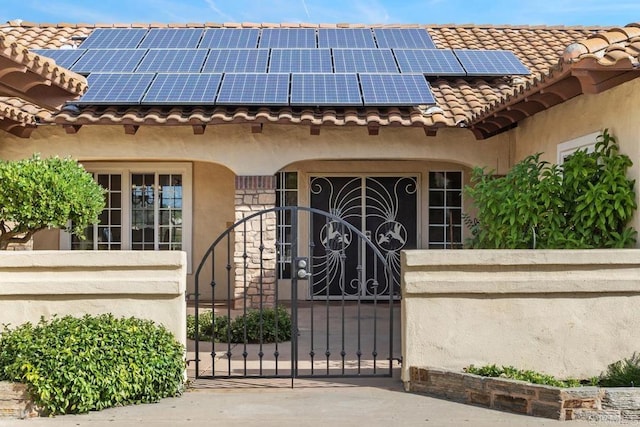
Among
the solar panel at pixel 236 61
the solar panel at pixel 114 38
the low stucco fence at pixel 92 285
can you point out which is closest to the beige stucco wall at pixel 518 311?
the low stucco fence at pixel 92 285

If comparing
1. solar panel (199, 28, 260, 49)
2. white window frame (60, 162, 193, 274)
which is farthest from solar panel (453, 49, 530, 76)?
white window frame (60, 162, 193, 274)

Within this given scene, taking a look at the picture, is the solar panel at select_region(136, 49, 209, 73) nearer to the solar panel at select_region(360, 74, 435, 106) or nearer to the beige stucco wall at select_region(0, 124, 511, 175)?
the beige stucco wall at select_region(0, 124, 511, 175)

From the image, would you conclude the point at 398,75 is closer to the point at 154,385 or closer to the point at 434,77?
the point at 434,77

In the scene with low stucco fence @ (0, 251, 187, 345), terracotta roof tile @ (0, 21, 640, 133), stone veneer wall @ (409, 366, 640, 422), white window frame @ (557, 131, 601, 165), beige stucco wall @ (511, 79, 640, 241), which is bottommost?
stone veneer wall @ (409, 366, 640, 422)

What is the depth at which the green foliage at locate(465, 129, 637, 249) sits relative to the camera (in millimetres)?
7629

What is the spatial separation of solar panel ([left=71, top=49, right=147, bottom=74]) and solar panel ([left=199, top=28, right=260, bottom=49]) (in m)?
1.33

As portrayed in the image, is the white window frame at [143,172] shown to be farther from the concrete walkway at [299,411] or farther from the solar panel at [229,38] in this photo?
the concrete walkway at [299,411]

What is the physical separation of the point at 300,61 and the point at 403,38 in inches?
110

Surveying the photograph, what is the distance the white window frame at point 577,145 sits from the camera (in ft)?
Result: 28.1

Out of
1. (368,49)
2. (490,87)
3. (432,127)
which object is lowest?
(432,127)

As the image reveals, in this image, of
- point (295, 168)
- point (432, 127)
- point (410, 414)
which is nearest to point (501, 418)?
point (410, 414)

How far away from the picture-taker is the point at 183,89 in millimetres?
11625

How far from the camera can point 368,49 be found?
545 inches

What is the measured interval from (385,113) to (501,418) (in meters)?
6.26
